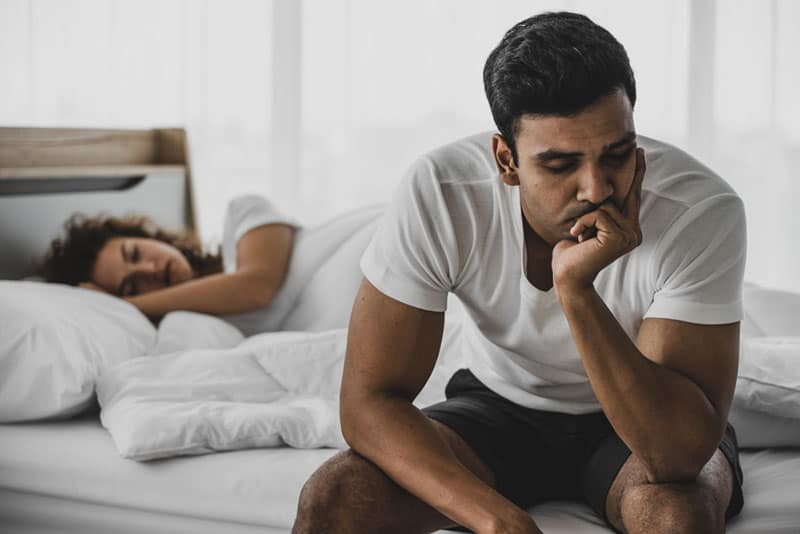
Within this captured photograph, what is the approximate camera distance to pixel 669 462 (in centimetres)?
122

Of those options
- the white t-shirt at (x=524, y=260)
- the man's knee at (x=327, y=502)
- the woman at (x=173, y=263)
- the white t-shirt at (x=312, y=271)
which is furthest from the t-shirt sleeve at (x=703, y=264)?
the woman at (x=173, y=263)

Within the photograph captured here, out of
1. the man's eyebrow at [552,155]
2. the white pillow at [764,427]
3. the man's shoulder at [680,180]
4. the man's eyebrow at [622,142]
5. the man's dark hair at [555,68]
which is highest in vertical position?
the man's dark hair at [555,68]

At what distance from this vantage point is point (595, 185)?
3.92ft

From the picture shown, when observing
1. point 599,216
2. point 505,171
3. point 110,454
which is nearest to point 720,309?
point 599,216

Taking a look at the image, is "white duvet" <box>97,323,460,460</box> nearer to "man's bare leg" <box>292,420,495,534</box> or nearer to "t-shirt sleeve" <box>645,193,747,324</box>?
"man's bare leg" <box>292,420,495,534</box>

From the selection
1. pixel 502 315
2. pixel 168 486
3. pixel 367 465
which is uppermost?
pixel 502 315

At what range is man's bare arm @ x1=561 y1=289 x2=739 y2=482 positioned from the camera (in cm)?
121

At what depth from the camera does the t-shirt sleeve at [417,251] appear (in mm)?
1334

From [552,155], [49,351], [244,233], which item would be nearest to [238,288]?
[244,233]

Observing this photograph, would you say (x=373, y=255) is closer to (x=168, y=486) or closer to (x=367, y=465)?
(x=367, y=465)

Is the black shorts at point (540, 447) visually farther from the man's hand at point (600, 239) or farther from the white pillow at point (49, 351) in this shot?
the white pillow at point (49, 351)

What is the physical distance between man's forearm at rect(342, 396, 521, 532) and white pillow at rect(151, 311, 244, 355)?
0.76 metres

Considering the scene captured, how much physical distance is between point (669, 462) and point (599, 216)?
12.5 inches

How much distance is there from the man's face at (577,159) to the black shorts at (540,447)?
1.07 feet
